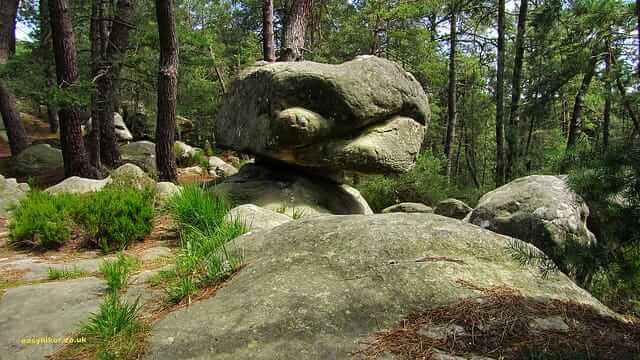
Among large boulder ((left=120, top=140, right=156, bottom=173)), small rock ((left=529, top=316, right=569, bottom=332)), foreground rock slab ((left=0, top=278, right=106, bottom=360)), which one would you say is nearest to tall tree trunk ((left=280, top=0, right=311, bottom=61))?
large boulder ((left=120, top=140, right=156, bottom=173))

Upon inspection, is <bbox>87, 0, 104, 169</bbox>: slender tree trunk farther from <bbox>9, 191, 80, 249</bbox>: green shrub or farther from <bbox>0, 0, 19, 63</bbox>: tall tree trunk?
<bbox>9, 191, 80, 249</bbox>: green shrub

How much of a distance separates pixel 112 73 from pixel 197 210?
6.64 metres

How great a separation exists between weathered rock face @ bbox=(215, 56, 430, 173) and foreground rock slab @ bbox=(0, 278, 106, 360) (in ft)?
11.6

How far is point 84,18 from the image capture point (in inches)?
451

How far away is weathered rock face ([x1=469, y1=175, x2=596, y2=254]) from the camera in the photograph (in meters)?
5.06

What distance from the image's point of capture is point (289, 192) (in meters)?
6.88

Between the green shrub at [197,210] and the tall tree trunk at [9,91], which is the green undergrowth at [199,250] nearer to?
the green shrub at [197,210]

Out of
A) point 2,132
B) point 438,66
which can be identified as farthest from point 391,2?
point 2,132

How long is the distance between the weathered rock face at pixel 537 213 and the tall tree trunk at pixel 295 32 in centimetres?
518

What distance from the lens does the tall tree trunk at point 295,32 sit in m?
9.08

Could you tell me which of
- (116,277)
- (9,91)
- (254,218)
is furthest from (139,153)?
(116,277)

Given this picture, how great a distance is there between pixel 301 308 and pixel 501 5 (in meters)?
12.0

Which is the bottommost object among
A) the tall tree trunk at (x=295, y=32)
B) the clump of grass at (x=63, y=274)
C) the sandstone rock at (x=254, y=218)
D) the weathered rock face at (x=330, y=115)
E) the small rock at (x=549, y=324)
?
the clump of grass at (x=63, y=274)

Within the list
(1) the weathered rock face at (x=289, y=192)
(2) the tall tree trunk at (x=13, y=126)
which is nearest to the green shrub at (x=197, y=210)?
(1) the weathered rock face at (x=289, y=192)
